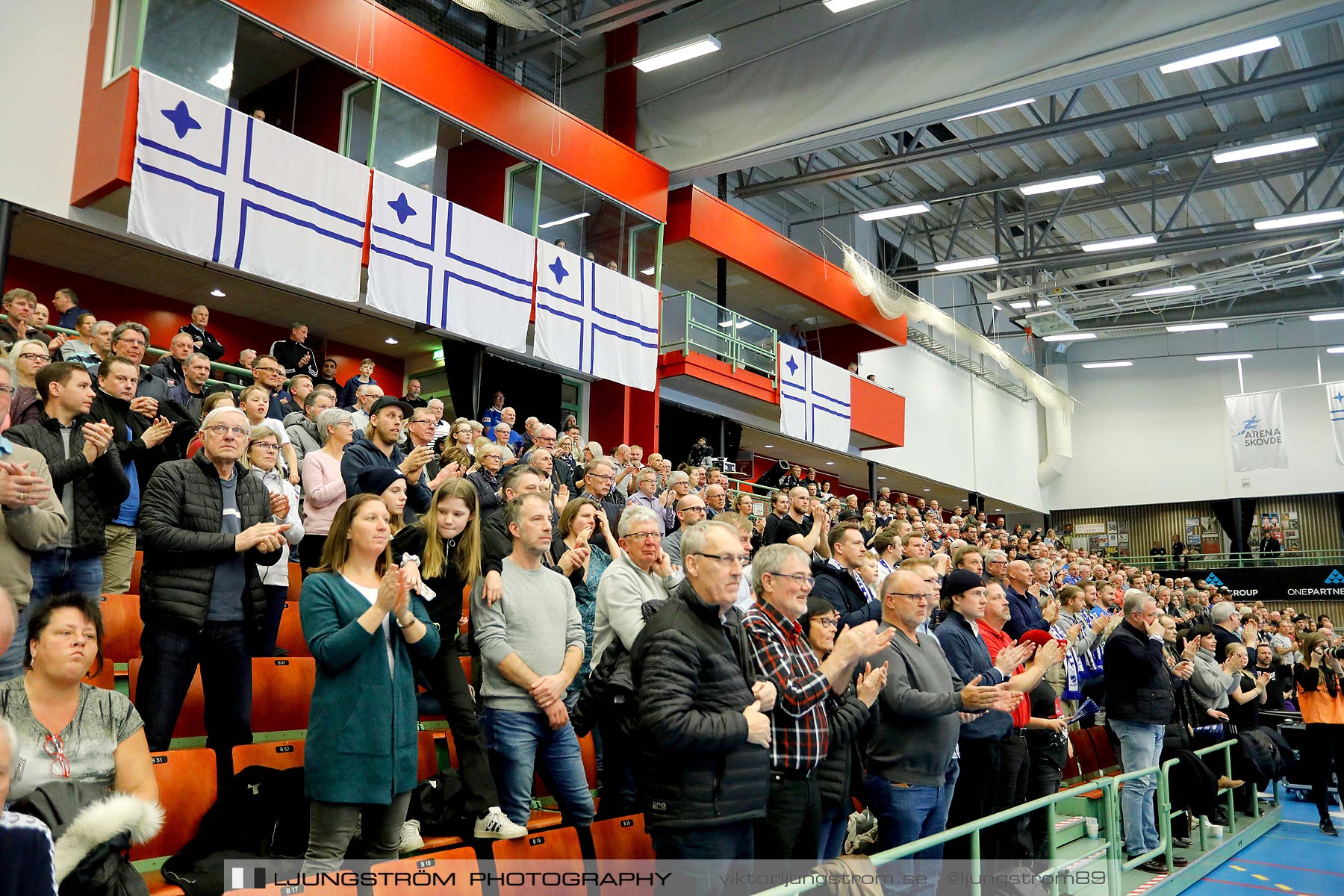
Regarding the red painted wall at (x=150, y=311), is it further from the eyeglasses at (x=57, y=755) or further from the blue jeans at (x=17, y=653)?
the eyeglasses at (x=57, y=755)

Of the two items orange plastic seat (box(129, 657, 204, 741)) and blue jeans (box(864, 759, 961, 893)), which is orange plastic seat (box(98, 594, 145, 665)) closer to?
orange plastic seat (box(129, 657, 204, 741))

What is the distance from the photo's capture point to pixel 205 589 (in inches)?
121

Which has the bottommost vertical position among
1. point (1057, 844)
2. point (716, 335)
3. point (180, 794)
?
point (1057, 844)

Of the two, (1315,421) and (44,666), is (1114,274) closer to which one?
(1315,421)

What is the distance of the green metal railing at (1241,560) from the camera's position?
22281 millimetres

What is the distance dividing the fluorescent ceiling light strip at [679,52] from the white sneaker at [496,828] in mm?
8931

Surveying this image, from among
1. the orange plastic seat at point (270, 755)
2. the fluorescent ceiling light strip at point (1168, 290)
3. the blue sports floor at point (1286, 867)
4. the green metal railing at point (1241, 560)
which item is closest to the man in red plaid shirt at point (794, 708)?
the orange plastic seat at point (270, 755)

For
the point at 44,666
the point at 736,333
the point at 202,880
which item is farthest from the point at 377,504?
the point at 736,333

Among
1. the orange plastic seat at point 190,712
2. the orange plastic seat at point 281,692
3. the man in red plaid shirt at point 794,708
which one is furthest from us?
the orange plastic seat at point 281,692

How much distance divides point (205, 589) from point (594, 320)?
26.8 feet

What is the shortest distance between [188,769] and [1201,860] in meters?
5.71

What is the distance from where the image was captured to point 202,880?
2.50 meters

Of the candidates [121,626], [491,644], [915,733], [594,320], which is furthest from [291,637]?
[594,320]

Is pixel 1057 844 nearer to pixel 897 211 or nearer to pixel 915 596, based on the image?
pixel 915 596
